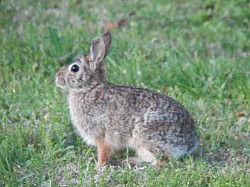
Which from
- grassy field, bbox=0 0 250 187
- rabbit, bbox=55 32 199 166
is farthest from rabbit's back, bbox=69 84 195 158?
grassy field, bbox=0 0 250 187

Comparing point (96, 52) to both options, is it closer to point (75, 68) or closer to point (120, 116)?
point (75, 68)

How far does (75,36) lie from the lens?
8.34 metres

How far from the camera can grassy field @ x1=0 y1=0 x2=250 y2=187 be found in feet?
17.7

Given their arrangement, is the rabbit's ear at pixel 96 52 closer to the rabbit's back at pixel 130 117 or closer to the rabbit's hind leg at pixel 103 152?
the rabbit's back at pixel 130 117

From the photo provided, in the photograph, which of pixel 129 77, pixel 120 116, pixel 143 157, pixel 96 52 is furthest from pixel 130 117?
pixel 129 77

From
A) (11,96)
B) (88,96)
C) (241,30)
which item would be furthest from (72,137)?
(241,30)

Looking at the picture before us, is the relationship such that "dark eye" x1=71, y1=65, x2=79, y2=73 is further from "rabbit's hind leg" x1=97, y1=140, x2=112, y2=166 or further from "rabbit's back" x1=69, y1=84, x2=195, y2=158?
"rabbit's hind leg" x1=97, y1=140, x2=112, y2=166

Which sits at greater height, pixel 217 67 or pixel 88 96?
pixel 88 96

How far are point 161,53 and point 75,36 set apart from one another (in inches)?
46.1

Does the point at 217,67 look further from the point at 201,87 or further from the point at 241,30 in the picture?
the point at 241,30

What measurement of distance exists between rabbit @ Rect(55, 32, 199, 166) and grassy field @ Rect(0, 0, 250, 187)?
0.48ft

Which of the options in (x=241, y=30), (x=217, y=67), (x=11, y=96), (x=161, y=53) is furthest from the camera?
(x=241, y=30)

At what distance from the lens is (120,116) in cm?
575

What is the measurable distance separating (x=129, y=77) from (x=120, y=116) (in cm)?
161
